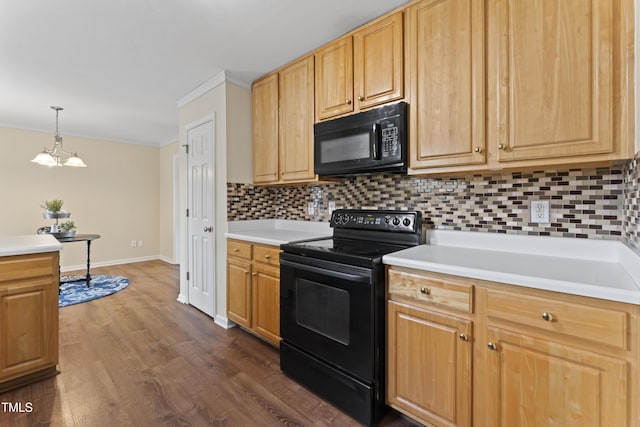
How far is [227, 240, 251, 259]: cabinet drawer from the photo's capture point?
258 cm

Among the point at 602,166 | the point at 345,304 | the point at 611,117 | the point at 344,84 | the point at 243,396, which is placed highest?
the point at 344,84

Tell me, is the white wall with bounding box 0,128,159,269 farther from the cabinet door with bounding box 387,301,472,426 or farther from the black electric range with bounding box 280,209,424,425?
the cabinet door with bounding box 387,301,472,426

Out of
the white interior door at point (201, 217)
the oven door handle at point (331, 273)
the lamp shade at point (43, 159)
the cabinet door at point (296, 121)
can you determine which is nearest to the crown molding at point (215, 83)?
the white interior door at point (201, 217)

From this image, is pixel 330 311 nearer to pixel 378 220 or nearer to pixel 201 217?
pixel 378 220

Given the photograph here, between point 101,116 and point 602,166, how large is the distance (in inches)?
209

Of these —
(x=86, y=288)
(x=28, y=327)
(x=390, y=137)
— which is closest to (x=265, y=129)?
(x=390, y=137)

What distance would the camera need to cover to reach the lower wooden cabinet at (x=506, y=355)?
3.34 feet

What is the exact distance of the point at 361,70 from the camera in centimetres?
203

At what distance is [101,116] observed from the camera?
421 centimetres

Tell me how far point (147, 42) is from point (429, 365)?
287 centimetres

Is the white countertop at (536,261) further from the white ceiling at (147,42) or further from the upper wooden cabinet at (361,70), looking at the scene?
the white ceiling at (147,42)

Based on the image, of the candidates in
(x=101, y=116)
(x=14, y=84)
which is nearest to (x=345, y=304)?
(x=14, y=84)

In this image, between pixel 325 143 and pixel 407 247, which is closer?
pixel 407 247

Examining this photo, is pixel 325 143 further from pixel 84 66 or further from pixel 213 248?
pixel 84 66
